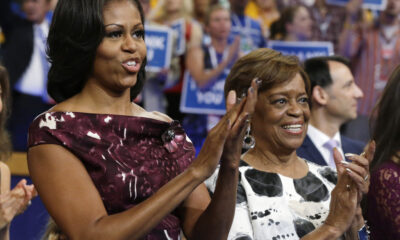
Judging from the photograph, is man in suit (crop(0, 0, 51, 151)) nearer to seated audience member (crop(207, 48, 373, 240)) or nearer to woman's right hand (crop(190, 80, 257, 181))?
seated audience member (crop(207, 48, 373, 240))

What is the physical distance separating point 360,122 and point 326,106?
166 cm

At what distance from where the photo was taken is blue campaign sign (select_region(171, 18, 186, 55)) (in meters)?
5.47

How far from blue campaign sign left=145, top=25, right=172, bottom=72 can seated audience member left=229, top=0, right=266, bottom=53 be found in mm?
675

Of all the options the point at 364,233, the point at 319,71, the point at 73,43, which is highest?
the point at 73,43

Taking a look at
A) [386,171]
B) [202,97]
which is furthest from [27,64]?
[386,171]

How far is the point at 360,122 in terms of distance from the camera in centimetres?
548

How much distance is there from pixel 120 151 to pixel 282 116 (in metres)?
0.88

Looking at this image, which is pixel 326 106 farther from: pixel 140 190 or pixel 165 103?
pixel 140 190

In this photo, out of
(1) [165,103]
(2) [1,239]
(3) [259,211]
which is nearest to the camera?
(3) [259,211]

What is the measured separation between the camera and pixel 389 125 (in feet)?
8.91

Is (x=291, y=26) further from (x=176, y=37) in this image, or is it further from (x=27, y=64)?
(x=27, y=64)

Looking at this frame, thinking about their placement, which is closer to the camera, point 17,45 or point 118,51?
point 118,51

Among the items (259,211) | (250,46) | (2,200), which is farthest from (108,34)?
(250,46)

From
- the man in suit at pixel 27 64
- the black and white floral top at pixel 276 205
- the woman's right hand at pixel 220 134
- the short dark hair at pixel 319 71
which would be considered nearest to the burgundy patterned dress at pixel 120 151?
the woman's right hand at pixel 220 134
